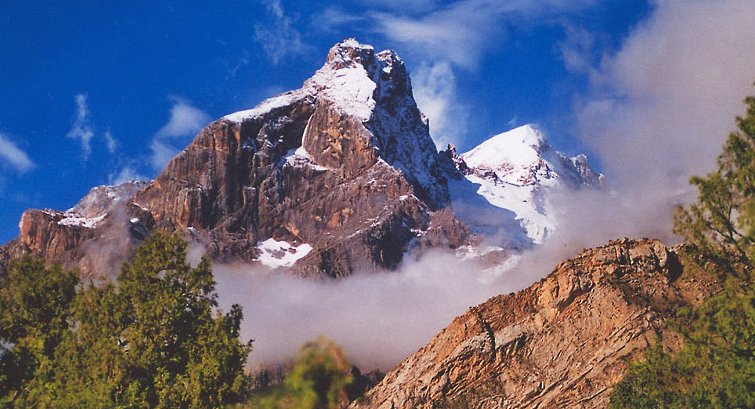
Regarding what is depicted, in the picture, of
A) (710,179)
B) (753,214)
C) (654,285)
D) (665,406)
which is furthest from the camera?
(654,285)

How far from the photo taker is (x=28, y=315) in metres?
35.8

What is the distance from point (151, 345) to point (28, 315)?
275 inches

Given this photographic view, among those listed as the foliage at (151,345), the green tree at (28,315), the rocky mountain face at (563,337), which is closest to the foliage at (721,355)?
the foliage at (151,345)

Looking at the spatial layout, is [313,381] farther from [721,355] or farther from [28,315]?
[28,315]

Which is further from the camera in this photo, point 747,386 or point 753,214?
point 747,386

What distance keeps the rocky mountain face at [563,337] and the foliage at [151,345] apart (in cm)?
3162

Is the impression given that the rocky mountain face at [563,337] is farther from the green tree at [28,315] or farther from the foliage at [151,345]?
the foliage at [151,345]

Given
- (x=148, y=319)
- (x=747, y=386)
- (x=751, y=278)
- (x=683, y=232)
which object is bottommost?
(x=747, y=386)

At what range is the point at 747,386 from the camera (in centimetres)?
3038

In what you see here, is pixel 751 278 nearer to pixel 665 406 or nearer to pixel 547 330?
pixel 665 406

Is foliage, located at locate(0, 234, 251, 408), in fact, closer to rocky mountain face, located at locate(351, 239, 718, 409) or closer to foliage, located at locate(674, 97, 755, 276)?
foliage, located at locate(674, 97, 755, 276)

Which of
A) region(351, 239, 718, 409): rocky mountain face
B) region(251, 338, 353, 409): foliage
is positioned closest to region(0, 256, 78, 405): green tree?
region(251, 338, 353, 409): foliage

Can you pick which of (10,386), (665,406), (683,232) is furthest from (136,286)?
(665,406)

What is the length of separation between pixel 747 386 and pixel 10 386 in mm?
25939
